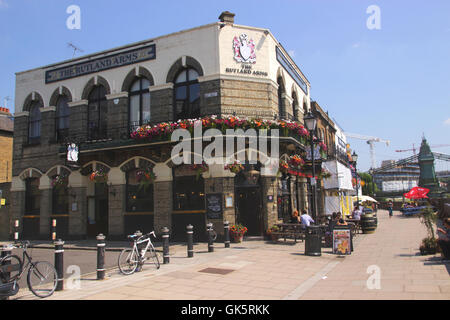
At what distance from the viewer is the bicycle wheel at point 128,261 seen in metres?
8.83

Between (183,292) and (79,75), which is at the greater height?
(79,75)

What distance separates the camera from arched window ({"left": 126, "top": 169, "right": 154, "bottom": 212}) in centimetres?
1631

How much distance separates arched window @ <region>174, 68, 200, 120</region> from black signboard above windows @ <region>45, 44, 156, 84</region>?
195 cm

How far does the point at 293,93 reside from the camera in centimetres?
2039

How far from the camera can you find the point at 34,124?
20.4 metres

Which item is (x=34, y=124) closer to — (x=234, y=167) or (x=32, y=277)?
(x=234, y=167)

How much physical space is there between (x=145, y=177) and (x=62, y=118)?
7.43 metres

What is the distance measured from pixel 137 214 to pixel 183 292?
994 centimetres

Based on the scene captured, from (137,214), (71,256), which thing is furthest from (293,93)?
(71,256)

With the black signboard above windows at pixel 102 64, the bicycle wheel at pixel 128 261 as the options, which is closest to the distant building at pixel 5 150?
Result: the black signboard above windows at pixel 102 64

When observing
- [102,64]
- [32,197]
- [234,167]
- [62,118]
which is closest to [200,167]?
[234,167]

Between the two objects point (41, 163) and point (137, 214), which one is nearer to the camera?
point (137, 214)
